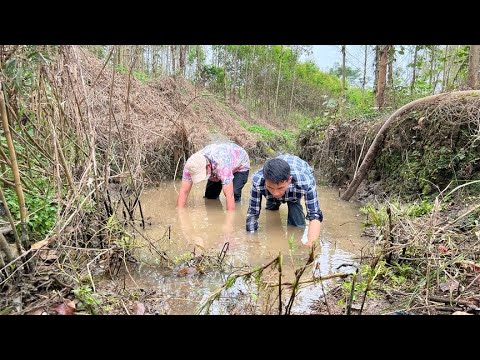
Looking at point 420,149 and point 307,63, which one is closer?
point 420,149

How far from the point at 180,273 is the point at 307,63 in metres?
25.0

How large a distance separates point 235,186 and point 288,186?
2.42 meters

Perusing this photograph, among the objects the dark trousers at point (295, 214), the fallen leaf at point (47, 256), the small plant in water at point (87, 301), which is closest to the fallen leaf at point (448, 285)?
the small plant in water at point (87, 301)

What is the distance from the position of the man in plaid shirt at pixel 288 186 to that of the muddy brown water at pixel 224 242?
0.30m

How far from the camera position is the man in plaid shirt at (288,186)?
4.08m

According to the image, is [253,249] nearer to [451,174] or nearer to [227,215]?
[227,215]

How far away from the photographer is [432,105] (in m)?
6.17

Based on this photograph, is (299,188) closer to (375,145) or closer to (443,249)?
(443,249)

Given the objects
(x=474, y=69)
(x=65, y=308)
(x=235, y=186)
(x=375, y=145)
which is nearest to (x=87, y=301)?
(x=65, y=308)

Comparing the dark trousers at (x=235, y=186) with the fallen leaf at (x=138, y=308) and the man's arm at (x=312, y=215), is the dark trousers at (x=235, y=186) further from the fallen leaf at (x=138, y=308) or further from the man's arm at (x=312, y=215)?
the fallen leaf at (x=138, y=308)

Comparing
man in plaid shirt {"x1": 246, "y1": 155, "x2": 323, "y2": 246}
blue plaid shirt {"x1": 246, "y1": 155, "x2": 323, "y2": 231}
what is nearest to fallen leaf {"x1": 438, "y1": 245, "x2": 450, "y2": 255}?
man in plaid shirt {"x1": 246, "y1": 155, "x2": 323, "y2": 246}

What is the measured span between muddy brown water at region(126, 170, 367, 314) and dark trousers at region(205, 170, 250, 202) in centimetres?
16
